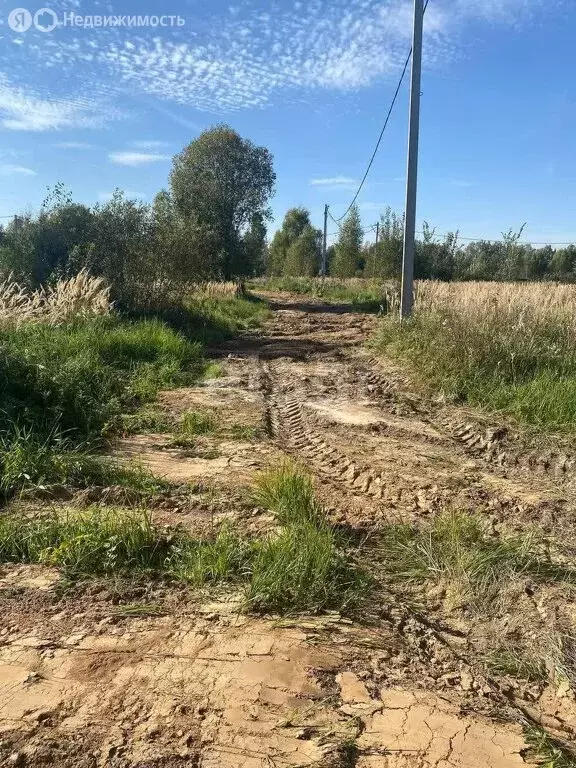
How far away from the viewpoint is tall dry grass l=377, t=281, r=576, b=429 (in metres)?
6.20

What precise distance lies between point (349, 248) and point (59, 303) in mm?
29026

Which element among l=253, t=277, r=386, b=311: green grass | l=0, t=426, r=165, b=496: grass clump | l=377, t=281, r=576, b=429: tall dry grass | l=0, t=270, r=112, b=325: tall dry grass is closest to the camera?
l=0, t=426, r=165, b=496: grass clump

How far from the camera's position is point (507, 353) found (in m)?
7.29

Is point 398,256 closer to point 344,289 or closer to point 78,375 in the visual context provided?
point 344,289

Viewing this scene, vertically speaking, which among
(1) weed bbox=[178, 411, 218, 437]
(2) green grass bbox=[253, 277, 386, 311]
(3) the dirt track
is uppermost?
(2) green grass bbox=[253, 277, 386, 311]

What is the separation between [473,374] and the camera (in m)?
7.28

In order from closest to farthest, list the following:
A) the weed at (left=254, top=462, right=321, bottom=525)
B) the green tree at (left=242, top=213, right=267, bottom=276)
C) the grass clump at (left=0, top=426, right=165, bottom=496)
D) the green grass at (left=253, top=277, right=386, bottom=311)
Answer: the weed at (left=254, top=462, right=321, bottom=525)
the grass clump at (left=0, top=426, right=165, bottom=496)
the green grass at (left=253, top=277, right=386, bottom=311)
the green tree at (left=242, top=213, right=267, bottom=276)

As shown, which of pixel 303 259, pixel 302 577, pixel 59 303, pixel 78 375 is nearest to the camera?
pixel 302 577

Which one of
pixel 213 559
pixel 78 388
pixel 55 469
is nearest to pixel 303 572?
pixel 213 559

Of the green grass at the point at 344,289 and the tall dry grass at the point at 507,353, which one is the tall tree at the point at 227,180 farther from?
the tall dry grass at the point at 507,353

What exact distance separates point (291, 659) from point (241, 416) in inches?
168

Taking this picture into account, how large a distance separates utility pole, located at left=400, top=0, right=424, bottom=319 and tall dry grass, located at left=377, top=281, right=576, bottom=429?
1.66 meters

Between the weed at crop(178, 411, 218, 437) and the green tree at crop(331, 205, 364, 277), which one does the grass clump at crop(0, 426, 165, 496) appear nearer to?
the weed at crop(178, 411, 218, 437)

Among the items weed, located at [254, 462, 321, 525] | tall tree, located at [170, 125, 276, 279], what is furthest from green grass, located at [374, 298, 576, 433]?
tall tree, located at [170, 125, 276, 279]
